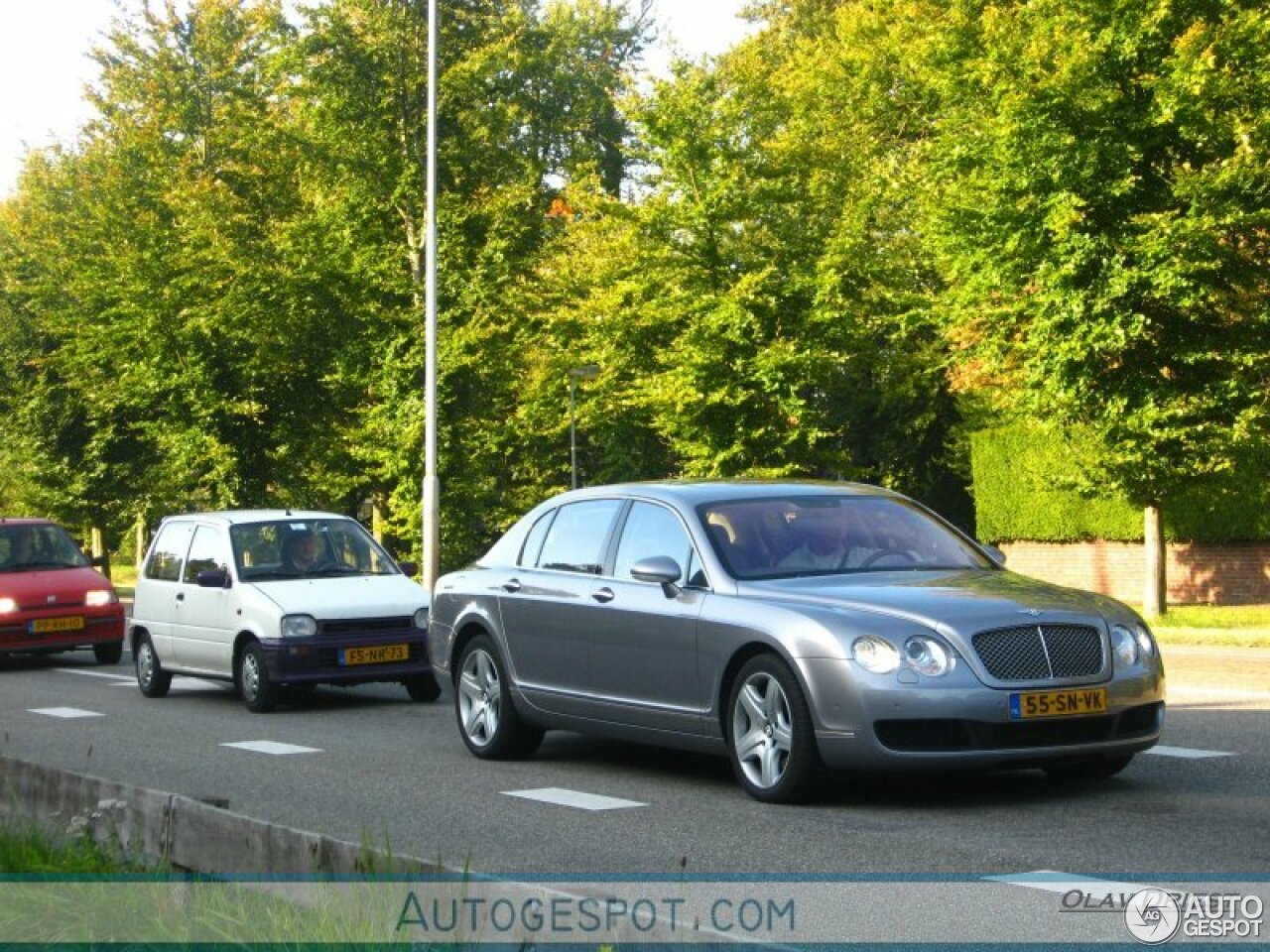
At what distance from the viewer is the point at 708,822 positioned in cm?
917

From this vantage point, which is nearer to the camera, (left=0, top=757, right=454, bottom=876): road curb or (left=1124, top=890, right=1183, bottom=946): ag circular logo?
(left=0, top=757, right=454, bottom=876): road curb

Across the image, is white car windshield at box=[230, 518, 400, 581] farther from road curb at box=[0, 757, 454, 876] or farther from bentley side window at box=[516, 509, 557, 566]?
road curb at box=[0, 757, 454, 876]

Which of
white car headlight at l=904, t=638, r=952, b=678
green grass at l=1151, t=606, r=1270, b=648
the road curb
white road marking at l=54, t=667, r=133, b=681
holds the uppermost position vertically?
white car headlight at l=904, t=638, r=952, b=678

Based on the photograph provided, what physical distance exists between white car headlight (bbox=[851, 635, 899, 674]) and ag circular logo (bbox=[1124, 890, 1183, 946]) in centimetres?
224

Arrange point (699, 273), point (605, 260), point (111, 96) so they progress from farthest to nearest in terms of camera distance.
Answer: point (111, 96) → point (605, 260) → point (699, 273)

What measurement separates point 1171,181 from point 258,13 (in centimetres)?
2607

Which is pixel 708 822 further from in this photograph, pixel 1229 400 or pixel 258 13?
pixel 258 13

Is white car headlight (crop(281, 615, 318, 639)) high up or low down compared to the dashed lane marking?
up

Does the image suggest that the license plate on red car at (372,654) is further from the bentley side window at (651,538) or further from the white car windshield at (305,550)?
the bentley side window at (651,538)

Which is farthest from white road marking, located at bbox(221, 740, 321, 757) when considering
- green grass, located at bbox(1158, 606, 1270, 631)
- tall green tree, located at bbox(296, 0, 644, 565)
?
tall green tree, located at bbox(296, 0, 644, 565)

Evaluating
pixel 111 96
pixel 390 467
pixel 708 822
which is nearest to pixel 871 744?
pixel 708 822

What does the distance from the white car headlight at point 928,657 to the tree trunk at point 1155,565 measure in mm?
20975

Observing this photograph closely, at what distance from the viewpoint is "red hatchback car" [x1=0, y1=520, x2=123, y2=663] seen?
22312 millimetres

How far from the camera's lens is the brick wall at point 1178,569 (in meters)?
35.6
